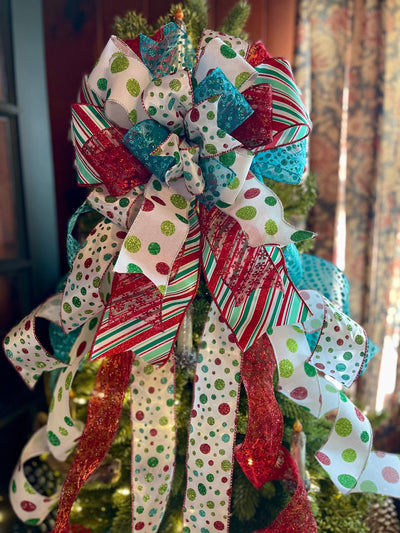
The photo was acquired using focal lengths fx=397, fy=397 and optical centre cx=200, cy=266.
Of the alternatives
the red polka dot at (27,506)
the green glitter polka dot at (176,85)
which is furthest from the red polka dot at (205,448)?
the green glitter polka dot at (176,85)

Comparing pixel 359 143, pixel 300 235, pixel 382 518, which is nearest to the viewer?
pixel 300 235

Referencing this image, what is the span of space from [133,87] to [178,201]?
0.14 meters

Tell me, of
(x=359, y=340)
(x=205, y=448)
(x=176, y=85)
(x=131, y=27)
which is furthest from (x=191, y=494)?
(x=131, y=27)

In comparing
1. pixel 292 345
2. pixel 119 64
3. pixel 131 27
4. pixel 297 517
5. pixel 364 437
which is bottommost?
pixel 297 517

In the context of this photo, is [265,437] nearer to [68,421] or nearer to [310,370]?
[310,370]

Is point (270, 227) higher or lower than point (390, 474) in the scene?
higher

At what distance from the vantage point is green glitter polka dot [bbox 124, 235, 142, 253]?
1.42 feet

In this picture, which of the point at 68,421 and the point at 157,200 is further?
the point at 68,421

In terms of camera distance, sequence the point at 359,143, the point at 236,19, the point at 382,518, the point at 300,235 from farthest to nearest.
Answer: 1. the point at 359,143
2. the point at 382,518
3. the point at 236,19
4. the point at 300,235

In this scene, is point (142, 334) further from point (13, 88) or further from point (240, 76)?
point (13, 88)

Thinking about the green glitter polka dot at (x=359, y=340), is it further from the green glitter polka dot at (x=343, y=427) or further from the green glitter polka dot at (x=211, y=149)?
the green glitter polka dot at (x=211, y=149)

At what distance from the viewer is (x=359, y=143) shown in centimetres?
121

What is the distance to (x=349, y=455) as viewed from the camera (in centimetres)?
52

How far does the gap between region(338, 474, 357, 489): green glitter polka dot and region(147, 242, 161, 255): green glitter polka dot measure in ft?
1.25
